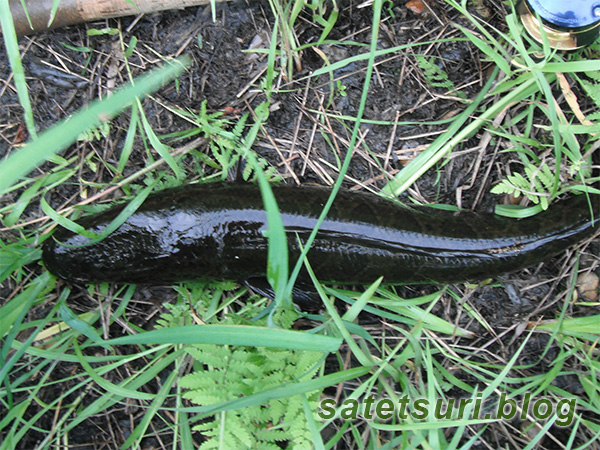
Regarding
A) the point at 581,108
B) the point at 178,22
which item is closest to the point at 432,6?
the point at 581,108

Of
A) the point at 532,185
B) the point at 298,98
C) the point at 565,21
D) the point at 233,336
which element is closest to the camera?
the point at 233,336

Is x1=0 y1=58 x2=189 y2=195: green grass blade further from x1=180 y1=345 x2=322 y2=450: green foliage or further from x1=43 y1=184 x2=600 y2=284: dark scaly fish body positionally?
x1=180 y1=345 x2=322 y2=450: green foliage

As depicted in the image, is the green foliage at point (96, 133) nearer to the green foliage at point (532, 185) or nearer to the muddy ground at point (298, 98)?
the muddy ground at point (298, 98)

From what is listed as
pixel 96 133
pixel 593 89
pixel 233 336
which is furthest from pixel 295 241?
pixel 593 89

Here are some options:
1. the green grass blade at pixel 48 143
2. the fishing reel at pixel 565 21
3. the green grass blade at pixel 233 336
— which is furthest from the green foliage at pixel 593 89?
the green grass blade at pixel 48 143

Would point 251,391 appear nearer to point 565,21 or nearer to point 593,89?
point 593,89

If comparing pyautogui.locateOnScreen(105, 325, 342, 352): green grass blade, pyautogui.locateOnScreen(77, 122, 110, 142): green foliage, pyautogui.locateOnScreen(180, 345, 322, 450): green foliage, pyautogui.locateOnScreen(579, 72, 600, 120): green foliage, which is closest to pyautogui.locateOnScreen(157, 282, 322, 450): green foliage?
pyautogui.locateOnScreen(180, 345, 322, 450): green foliage

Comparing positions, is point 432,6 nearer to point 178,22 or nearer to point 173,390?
point 178,22
